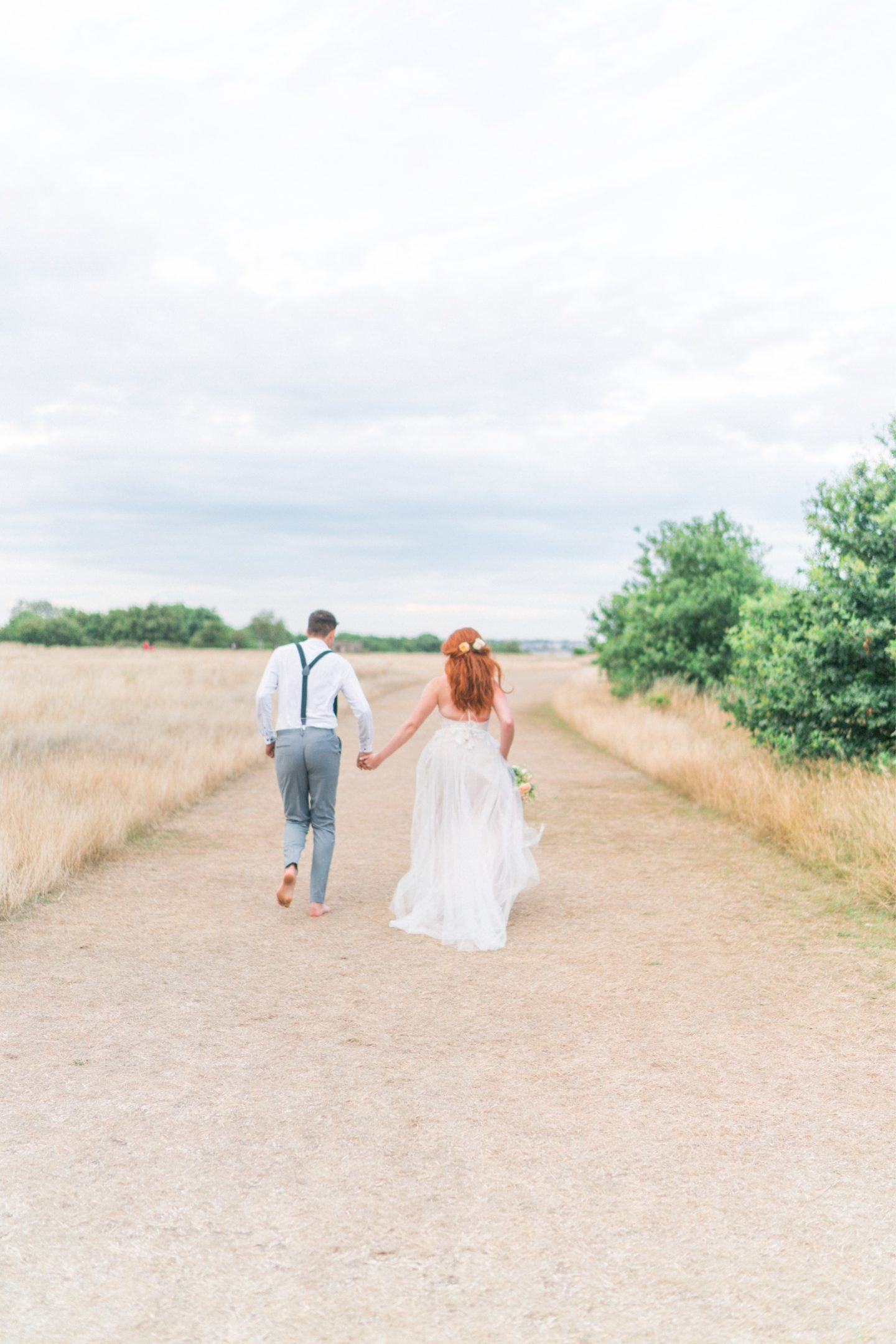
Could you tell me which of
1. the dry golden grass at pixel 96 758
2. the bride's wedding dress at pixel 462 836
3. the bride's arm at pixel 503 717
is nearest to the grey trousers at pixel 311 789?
the bride's wedding dress at pixel 462 836

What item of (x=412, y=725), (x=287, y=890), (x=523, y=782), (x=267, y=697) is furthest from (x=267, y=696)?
(x=523, y=782)

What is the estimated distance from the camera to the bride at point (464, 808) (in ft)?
25.8

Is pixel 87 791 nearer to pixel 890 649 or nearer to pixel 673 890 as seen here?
pixel 673 890

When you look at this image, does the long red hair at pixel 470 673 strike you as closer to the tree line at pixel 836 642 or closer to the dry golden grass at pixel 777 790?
the dry golden grass at pixel 777 790

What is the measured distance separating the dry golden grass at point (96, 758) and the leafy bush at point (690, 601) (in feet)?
30.8

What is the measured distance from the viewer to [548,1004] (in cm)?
609

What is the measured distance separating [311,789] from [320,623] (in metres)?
1.24

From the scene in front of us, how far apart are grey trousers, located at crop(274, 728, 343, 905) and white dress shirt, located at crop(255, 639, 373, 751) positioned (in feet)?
0.32

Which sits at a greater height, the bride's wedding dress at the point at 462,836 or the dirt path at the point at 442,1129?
the bride's wedding dress at the point at 462,836

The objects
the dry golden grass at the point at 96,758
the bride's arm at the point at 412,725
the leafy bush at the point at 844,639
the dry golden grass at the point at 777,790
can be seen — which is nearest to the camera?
the bride's arm at the point at 412,725

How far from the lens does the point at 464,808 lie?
7977mm

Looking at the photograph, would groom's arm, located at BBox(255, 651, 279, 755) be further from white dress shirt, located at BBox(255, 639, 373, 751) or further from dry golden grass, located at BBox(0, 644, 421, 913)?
dry golden grass, located at BBox(0, 644, 421, 913)

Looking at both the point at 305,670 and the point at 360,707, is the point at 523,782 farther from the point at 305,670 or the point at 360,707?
the point at 305,670

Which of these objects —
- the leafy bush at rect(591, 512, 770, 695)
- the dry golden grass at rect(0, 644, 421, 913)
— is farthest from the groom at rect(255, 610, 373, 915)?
the leafy bush at rect(591, 512, 770, 695)
